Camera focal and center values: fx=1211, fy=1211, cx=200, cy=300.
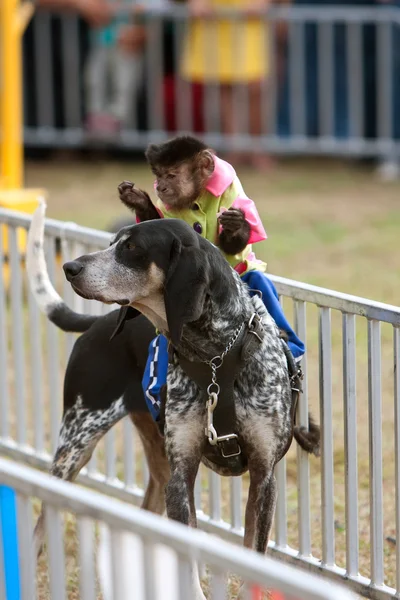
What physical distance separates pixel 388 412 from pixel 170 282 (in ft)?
10.1

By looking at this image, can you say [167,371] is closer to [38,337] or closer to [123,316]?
Result: [123,316]

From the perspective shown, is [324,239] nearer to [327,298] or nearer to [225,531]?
[225,531]

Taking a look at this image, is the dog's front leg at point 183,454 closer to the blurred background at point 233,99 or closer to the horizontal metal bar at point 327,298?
the horizontal metal bar at point 327,298

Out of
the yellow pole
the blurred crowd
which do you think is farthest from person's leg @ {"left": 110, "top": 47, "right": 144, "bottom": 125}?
the yellow pole

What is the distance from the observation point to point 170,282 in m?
3.34

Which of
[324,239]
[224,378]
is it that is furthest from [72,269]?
[324,239]

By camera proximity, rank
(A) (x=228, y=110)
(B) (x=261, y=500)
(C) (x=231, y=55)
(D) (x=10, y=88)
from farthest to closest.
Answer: (A) (x=228, y=110) < (C) (x=231, y=55) < (D) (x=10, y=88) < (B) (x=261, y=500)

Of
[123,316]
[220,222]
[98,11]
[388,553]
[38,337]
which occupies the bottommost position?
[388,553]

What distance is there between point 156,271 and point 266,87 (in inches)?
339

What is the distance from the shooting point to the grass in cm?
526

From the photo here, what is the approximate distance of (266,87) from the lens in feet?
38.4

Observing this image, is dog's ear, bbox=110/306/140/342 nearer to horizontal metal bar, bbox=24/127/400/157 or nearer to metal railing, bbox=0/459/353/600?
metal railing, bbox=0/459/353/600

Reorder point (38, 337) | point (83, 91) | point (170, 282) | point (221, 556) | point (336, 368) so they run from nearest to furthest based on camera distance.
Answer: point (221, 556)
point (170, 282)
point (38, 337)
point (336, 368)
point (83, 91)

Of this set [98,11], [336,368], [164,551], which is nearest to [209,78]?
[98,11]
